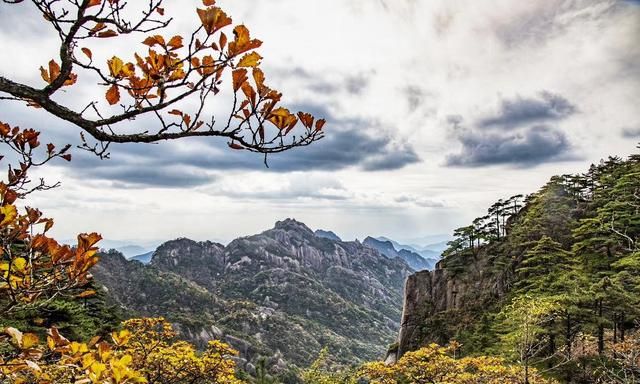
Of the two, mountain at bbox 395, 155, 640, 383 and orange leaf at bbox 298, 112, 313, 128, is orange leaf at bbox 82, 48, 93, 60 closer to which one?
orange leaf at bbox 298, 112, 313, 128

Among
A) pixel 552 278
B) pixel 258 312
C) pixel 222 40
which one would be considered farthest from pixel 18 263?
pixel 258 312

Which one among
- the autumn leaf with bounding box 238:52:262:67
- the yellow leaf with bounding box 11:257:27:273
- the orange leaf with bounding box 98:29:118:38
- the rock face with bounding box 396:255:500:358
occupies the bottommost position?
the rock face with bounding box 396:255:500:358

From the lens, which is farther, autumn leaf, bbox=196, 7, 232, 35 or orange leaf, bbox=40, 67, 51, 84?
orange leaf, bbox=40, 67, 51, 84

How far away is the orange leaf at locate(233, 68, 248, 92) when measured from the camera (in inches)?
79.4

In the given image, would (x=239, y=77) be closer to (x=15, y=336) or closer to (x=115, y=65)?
(x=115, y=65)

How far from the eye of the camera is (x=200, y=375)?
31.3ft

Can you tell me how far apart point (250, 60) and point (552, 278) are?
95.3ft

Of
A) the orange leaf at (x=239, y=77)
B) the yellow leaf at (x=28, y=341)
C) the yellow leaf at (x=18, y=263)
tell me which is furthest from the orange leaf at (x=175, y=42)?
the yellow leaf at (x=28, y=341)

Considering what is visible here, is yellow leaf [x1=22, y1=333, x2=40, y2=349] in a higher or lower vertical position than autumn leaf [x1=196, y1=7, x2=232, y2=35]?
lower

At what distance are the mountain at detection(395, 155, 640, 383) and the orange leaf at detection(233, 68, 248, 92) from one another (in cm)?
1479

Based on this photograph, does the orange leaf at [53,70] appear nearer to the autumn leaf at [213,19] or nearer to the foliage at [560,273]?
the autumn leaf at [213,19]

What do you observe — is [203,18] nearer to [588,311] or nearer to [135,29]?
[135,29]

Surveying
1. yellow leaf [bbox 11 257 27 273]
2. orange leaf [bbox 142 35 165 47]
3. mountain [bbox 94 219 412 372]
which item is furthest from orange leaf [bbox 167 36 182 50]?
mountain [bbox 94 219 412 372]

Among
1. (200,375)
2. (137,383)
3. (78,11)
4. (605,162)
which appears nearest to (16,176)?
(78,11)
